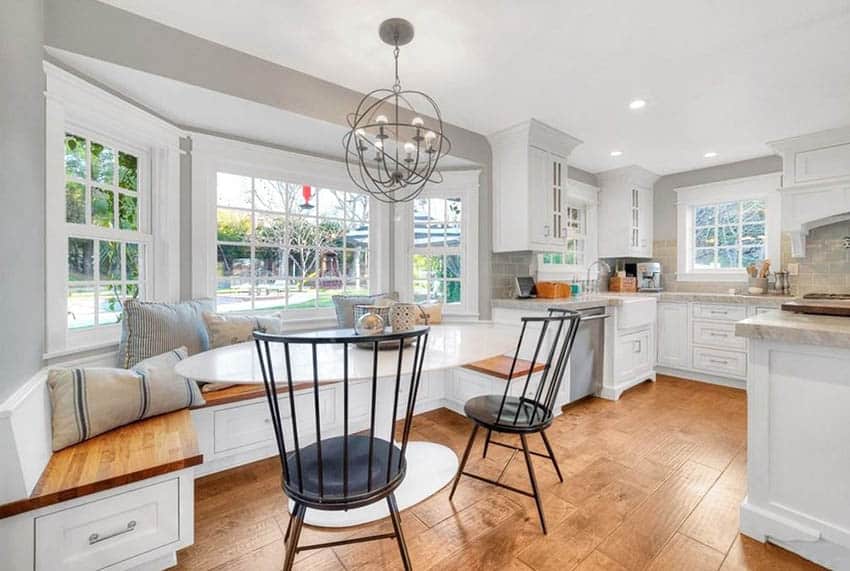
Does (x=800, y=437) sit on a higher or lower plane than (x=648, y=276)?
lower

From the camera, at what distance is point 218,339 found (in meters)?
2.30

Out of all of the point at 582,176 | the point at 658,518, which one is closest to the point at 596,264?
the point at 582,176

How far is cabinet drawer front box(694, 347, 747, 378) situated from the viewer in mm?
3680

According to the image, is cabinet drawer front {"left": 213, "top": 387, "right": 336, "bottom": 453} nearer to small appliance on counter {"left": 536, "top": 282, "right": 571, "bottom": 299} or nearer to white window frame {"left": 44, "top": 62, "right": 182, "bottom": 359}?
white window frame {"left": 44, "top": 62, "right": 182, "bottom": 359}

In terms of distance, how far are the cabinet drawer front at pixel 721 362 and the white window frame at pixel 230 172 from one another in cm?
388

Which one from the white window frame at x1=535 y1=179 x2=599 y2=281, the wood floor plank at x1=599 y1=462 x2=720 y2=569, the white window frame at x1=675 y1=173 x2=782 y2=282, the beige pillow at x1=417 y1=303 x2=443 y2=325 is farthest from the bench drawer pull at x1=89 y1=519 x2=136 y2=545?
the white window frame at x1=675 y1=173 x2=782 y2=282

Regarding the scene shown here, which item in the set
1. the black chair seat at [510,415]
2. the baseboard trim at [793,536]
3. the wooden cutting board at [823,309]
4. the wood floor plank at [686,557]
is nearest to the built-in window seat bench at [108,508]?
the black chair seat at [510,415]

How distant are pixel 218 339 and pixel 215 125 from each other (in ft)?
4.79

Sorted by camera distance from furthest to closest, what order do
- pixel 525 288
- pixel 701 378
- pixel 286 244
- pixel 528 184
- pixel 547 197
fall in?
pixel 701 378 → pixel 525 288 → pixel 547 197 → pixel 528 184 → pixel 286 244

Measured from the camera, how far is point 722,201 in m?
4.27

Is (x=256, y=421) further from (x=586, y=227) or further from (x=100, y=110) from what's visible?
(x=586, y=227)

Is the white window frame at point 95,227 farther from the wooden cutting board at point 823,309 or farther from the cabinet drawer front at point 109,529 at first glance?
the wooden cutting board at point 823,309

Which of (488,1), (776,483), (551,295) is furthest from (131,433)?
(551,295)

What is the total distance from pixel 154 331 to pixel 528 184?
2.93 meters
